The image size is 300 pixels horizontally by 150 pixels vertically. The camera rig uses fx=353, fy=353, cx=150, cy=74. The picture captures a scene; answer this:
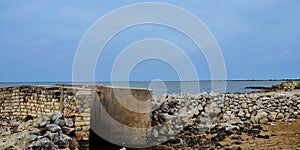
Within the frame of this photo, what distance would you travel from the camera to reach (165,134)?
9.81 m

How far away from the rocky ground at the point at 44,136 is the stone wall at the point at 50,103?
0.24m

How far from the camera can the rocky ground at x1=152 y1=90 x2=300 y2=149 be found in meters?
9.10

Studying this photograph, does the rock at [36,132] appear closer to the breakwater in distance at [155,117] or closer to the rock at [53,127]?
the breakwater in distance at [155,117]

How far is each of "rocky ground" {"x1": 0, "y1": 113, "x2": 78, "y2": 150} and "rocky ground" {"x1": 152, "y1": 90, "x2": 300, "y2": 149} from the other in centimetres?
270

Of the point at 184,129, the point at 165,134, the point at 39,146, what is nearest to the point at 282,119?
the point at 184,129

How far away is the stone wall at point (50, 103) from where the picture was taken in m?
7.80

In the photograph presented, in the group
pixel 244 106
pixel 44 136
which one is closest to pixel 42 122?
pixel 44 136

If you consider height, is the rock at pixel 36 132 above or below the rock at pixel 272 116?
above

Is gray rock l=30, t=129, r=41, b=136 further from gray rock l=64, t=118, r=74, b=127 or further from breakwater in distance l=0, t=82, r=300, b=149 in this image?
gray rock l=64, t=118, r=74, b=127

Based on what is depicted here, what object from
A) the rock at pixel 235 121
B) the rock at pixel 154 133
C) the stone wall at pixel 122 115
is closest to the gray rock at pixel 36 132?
the stone wall at pixel 122 115

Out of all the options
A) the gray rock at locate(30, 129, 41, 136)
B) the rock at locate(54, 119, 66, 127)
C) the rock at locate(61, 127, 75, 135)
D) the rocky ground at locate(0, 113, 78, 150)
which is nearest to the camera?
the rocky ground at locate(0, 113, 78, 150)

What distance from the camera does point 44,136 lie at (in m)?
6.50

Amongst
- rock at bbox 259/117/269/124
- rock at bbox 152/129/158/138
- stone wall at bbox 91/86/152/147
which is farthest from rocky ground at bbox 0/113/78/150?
rock at bbox 259/117/269/124

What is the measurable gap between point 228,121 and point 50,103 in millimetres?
5571
